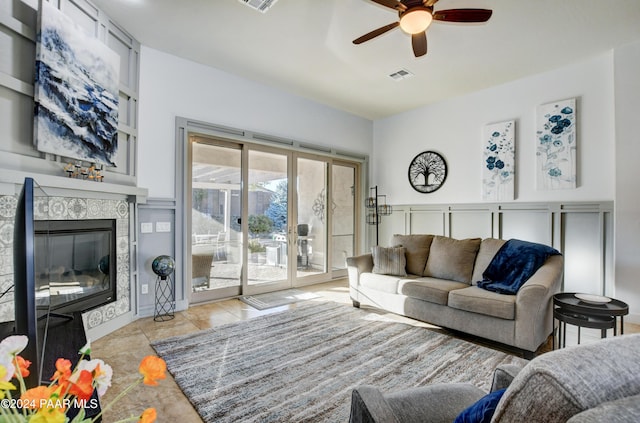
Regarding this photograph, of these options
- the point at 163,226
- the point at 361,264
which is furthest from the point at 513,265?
the point at 163,226

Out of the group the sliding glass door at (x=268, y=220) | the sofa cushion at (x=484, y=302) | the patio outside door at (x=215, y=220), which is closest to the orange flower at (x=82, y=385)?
the sofa cushion at (x=484, y=302)

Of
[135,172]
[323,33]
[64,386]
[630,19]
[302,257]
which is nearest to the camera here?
[64,386]

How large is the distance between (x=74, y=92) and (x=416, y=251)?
3.95 meters

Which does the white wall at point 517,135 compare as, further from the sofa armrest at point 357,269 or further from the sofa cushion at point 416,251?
the sofa armrest at point 357,269

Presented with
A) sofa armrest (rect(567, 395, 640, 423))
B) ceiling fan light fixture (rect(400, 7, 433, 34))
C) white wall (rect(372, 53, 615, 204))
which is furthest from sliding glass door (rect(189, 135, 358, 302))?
sofa armrest (rect(567, 395, 640, 423))

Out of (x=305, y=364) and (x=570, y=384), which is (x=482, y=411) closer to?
(x=570, y=384)

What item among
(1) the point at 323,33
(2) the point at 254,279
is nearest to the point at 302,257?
(2) the point at 254,279

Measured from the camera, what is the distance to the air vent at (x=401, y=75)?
4.10 meters

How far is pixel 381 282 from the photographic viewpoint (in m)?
3.62

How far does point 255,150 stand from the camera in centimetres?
461

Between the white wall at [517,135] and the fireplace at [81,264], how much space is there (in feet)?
15.0

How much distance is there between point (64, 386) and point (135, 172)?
3.45 metres

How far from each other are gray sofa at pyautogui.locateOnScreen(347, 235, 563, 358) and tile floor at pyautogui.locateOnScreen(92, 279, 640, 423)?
26 centimetres

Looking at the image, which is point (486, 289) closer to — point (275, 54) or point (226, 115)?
point (275, 54)
